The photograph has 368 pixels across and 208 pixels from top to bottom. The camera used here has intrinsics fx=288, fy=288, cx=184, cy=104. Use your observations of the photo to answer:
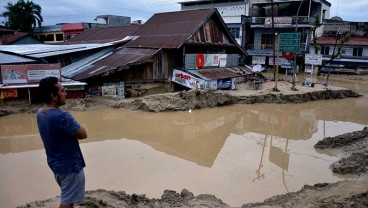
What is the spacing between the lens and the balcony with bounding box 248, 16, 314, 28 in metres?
30.8

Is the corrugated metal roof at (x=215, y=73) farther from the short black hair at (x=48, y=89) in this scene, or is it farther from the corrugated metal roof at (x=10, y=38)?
the corrugated metal roof at (x=10, y=38)

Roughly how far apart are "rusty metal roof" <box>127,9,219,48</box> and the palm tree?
28.0 metres

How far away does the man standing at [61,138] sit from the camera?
120 inches

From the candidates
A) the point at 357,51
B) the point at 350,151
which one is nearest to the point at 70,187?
the point at 350,151

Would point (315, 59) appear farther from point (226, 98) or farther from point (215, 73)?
point (226, 98)

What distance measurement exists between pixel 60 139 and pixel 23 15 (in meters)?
47.4

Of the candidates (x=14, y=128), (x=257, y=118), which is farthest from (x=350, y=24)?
(x=14, y=128)

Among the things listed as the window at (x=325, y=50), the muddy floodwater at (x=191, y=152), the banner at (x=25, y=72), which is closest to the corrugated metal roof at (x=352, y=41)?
the window at (x=325, y=50)

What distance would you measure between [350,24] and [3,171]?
35920 mm

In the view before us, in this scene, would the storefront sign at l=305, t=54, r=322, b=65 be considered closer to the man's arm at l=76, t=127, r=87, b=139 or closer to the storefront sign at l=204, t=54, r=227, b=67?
the storefront sign at l=204, t=54, r=227, b=67

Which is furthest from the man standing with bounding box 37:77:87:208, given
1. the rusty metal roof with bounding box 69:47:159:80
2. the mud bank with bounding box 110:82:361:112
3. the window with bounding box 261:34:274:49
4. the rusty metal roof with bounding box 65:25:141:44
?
the window with bounding box 261:34:274:49

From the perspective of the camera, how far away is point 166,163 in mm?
8836

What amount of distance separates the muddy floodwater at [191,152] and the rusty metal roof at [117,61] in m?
3.05

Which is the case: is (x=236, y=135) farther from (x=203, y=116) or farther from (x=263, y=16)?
(x=263, y=16)
